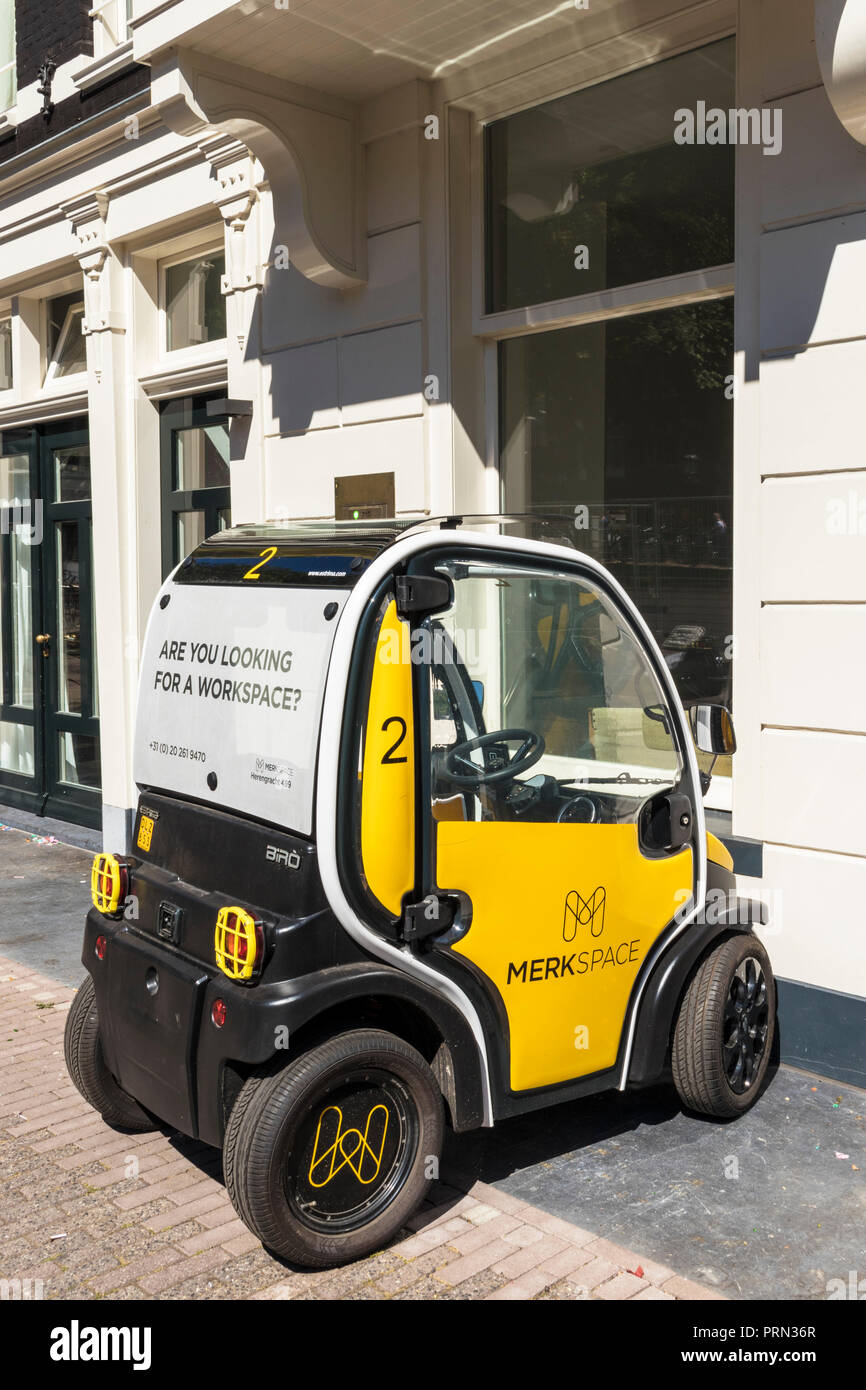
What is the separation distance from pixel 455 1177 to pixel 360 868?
4.10 ft

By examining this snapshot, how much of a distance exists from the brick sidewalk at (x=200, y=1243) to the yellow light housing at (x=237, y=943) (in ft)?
2.74

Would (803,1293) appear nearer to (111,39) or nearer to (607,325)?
(607,325)

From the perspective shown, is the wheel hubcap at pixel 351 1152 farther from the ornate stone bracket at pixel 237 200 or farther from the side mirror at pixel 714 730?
the ornate stone bracket at pixel 237 200

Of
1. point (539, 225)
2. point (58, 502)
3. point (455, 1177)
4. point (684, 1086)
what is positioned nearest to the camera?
point (455, 1177)

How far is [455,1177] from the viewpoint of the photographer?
13.6 ft

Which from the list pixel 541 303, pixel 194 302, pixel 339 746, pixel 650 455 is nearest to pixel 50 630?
pixel 194 302

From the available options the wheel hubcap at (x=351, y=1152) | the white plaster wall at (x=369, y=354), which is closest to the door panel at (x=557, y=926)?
the wheel hubcap at (x=351, y=1152)

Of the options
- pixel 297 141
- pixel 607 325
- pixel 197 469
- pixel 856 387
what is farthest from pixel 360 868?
pixel 197 469

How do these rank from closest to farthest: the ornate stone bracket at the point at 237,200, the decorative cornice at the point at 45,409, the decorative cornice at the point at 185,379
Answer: the ornate stone bracket at the point at 237,200, the decorative cornice at the point at 185,379, the decorative cornice at the point at 45,409

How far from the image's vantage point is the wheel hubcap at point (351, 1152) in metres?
3.50

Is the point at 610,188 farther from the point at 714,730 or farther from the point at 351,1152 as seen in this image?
the point at 351,1152

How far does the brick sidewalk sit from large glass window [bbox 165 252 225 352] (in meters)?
5.58

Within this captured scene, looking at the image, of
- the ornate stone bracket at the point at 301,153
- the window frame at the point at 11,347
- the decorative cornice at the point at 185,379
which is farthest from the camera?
the window frame at the point at 11,347
